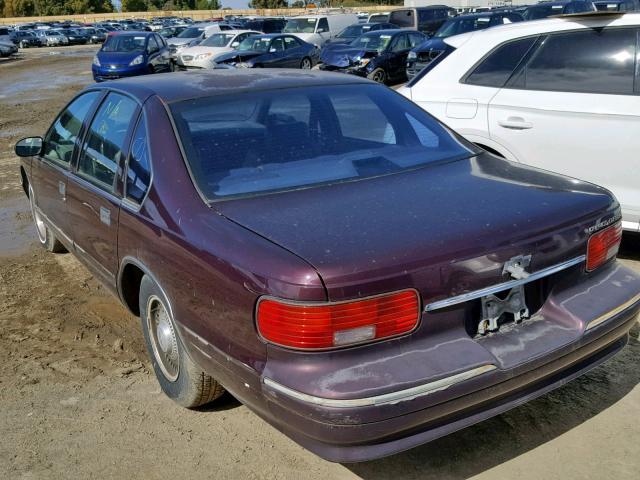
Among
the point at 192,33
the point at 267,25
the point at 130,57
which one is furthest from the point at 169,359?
the point at 192,33

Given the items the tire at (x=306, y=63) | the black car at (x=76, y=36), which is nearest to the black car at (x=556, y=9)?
the tire at (x=306, y=63)

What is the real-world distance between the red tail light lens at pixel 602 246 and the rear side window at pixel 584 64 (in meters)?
2.09

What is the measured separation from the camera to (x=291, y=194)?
304 cm

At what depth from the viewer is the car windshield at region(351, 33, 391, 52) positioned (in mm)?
17828

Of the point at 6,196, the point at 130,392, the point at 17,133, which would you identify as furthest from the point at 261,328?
the point at 17,133

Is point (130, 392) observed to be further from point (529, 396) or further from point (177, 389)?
point (529, 396)

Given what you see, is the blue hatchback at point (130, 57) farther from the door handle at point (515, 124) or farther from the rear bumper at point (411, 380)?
the rear bumper at point (411, 380)

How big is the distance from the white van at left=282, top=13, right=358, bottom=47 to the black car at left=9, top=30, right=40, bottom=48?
3306cm

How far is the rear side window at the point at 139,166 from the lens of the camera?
10.8 ft

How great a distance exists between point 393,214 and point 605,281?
3.36 ft

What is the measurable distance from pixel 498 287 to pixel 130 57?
20204 millimetres

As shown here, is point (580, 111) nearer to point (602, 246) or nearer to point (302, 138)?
point (602, 246)

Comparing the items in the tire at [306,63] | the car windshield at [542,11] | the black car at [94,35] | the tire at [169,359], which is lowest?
the black car at [94,35]

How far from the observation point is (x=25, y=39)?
5288cm
